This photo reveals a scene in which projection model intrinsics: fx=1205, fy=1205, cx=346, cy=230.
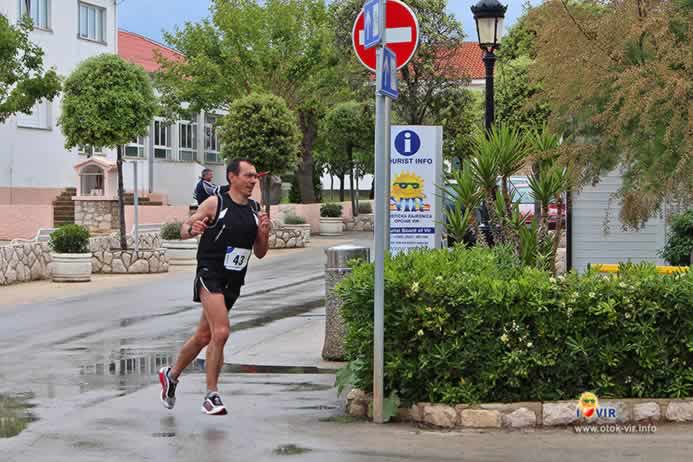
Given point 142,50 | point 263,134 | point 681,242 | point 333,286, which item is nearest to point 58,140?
point 263,134

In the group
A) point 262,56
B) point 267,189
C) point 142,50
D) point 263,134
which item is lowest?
point 267,189

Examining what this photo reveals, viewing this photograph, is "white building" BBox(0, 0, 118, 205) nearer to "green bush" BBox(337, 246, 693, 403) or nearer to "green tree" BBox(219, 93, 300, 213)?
"green tree" BBox(219, 93, 300, 213)

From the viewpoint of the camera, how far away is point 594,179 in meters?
10.7

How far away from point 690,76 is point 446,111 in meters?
27.8

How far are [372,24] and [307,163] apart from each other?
1560 inches

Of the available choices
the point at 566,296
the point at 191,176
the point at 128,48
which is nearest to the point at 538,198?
the point at 566,296

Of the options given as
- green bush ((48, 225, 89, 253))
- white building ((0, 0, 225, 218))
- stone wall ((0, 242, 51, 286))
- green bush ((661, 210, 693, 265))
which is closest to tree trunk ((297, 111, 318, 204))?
white building ((0, 0, 225, 218))

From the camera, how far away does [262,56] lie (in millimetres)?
43625

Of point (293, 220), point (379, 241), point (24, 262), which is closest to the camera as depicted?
point (379, 241)

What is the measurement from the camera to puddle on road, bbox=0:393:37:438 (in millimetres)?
7793

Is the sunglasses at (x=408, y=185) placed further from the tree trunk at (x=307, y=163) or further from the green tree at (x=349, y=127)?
the tree trunk at (x=307, y=163)

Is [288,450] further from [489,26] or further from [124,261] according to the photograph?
[124,261]

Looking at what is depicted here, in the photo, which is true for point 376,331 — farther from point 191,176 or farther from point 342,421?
point 191,176

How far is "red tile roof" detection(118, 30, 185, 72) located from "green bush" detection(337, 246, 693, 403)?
4214 centimetres
